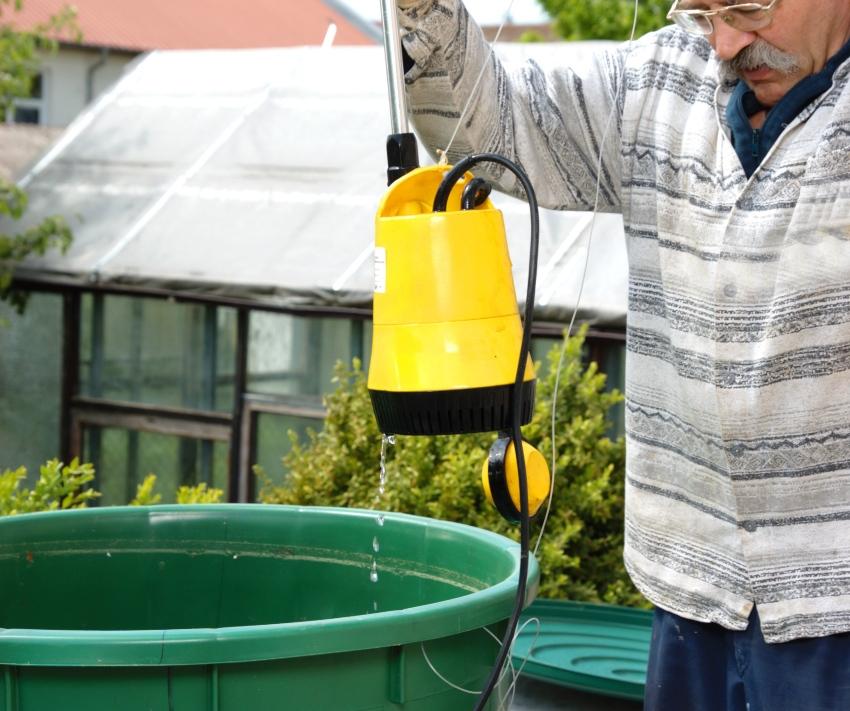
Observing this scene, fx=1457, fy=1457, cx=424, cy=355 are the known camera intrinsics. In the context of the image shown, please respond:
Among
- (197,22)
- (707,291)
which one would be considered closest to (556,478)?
(707,291)

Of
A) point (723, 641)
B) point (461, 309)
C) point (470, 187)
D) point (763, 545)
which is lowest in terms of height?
point (723, 641)

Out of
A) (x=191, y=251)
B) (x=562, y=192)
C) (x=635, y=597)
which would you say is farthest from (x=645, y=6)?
(x=562, y=192)

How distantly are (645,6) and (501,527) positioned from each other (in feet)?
42.6

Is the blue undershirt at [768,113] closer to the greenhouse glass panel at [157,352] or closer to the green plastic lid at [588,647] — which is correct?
the green plastic lid at [588,647]

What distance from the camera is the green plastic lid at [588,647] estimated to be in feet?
11.6

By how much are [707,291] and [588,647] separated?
6.63 feet

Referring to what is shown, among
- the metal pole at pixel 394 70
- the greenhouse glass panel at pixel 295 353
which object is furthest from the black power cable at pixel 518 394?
the greenhouse glass panel at pixel 295 353

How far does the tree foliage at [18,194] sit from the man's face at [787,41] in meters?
5.44

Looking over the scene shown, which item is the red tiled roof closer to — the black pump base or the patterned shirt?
the patterned shirt

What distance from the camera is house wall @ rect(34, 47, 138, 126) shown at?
68.4 feet

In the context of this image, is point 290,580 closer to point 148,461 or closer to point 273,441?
point 273,441

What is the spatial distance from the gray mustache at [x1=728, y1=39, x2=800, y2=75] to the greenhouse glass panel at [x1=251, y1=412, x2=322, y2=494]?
4.66 m

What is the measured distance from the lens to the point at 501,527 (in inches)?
170

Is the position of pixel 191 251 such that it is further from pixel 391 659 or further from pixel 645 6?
pixel 645 6
